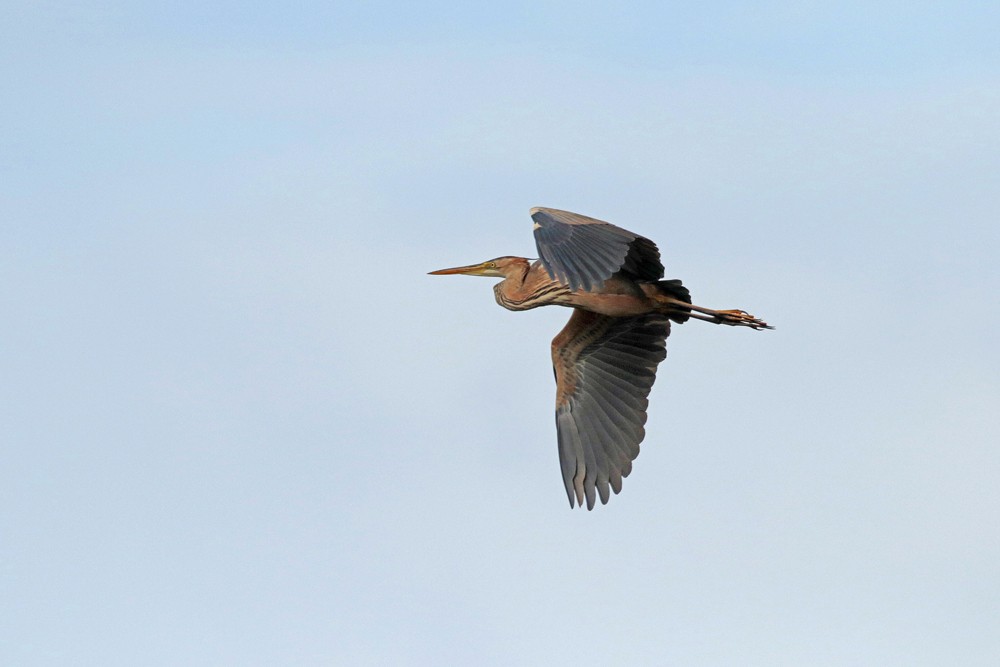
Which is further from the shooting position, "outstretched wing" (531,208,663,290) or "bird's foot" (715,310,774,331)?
"bird's foot" (715,310,774,331)

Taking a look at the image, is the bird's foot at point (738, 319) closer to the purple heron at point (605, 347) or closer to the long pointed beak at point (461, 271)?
the purple heron at point (605, 347)

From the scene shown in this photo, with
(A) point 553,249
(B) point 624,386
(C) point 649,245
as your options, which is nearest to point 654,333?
(B) point 624,386

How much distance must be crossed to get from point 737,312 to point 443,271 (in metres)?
2.87

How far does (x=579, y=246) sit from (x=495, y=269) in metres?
2.95

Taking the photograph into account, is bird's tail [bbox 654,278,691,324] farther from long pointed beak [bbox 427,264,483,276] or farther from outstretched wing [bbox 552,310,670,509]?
long pointed beak [bbox 427,264,483,276]

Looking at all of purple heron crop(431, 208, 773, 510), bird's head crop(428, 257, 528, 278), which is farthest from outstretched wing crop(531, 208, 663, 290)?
bird's head crop(428, 257, 528, 278)

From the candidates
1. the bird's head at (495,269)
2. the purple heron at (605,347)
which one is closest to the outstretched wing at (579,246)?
the purple heron at (605,347)

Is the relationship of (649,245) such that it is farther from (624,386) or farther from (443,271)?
(443,271)

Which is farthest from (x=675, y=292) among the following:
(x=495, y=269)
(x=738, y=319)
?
(x=495, y=269)

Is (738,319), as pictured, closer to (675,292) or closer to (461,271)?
(675,292)

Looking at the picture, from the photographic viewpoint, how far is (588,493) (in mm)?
13000

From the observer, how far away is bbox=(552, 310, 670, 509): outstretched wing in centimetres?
1303

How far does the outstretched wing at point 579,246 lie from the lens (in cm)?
1047

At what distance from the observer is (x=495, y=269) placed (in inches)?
539
